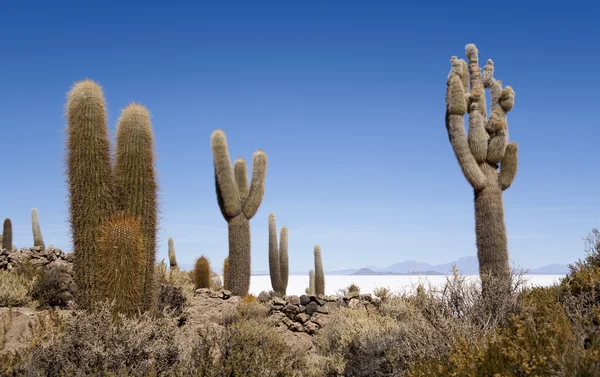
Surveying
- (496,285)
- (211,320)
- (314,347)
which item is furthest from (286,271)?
(496,285)

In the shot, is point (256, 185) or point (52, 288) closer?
point (52, 288)

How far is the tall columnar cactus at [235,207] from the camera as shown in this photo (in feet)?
55.2

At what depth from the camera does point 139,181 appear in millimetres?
10047

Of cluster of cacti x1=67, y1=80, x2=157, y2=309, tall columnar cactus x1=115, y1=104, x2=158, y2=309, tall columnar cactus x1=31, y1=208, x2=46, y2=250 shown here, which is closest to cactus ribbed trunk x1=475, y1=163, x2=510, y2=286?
tall columnar cactus x1=115, y1=104, x2=158, y2=309

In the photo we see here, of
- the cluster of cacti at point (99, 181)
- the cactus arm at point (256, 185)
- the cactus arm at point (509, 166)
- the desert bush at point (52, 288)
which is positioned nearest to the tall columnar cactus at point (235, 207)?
the cactus arm at point (256, 185)

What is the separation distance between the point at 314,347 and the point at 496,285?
429cm

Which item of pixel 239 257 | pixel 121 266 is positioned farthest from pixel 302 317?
pixel 121 266

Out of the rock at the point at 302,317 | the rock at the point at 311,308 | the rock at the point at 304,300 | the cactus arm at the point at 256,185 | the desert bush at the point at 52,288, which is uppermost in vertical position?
the cactus arm at the point at 256,185

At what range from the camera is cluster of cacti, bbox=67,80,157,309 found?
9.62 metres

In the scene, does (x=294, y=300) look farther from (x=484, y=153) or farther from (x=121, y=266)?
(x=484, y=153)

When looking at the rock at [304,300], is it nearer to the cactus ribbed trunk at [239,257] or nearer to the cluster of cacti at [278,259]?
the cactus ribbed trunk at [239,257]

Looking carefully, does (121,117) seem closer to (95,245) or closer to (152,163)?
(152,163)

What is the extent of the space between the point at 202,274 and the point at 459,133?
31.8 feet

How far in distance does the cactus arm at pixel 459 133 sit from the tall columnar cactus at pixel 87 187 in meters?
10.0
